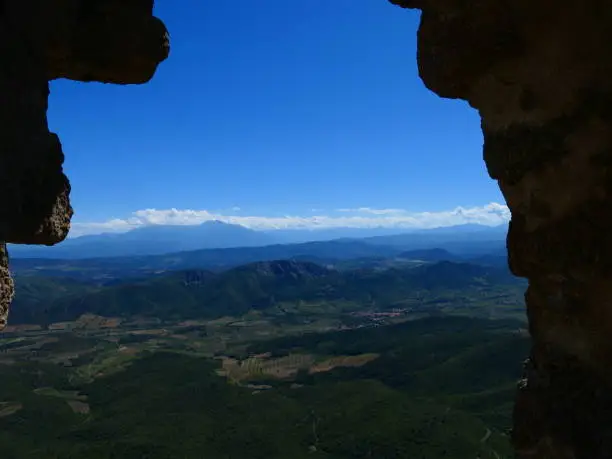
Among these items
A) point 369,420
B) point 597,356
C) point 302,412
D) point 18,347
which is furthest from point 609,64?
point 18,347

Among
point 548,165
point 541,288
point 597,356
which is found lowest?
point 597,356

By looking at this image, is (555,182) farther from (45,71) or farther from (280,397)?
(280,397)

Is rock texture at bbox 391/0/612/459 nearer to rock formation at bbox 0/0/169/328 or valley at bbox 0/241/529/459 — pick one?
rock formation at bbox 0/0/169/328

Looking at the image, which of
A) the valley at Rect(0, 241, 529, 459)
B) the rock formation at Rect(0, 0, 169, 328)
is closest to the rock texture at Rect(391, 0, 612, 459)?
the rock formation at Rect(0, 0, 169, 328)

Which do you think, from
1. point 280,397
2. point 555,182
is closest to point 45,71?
point 555,182

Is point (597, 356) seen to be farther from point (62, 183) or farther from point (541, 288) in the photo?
point (62, 183)

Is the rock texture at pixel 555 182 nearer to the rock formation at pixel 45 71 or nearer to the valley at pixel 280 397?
the rock formation at pixel 45 71
